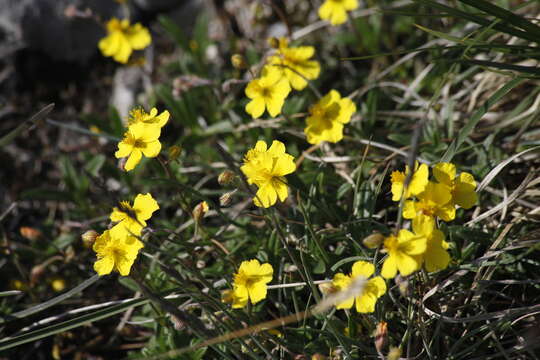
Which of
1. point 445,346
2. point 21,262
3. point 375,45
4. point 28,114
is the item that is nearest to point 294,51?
point 375,45

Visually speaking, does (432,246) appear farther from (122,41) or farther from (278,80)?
(122,41)

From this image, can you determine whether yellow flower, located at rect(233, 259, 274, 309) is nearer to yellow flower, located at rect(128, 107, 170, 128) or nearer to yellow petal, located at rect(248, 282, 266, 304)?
yellow petal, located at rect(248, 282, 266, 304)

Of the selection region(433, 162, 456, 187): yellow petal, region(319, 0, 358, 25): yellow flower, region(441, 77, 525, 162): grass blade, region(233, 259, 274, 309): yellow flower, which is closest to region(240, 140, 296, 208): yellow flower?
region(233, 259, 274, 309): yellow flower

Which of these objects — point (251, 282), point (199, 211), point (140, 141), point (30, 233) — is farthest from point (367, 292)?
point (30, 233)

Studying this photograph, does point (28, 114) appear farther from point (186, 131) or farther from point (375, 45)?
point (375, 45)

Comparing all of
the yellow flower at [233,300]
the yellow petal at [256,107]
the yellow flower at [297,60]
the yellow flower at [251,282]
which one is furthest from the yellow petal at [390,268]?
the yellow flower at [297,60]
